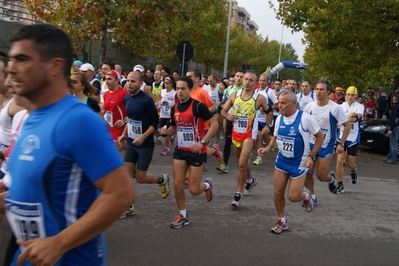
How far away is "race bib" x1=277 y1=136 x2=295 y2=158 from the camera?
601 cm

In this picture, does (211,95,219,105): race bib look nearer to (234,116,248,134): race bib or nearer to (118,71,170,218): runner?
(234,116,248,134): race bib

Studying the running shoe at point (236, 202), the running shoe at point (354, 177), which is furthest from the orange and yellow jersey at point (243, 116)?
the running shoe at point (354, 177)

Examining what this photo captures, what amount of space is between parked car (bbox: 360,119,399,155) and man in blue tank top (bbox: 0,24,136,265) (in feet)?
45.3

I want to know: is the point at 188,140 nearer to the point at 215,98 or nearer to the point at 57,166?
the point at 57,166

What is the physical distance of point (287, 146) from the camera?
239 inches

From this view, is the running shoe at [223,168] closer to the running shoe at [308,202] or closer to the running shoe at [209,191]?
the running shoe at [209,191]

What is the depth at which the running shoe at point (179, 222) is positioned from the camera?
19.6ft

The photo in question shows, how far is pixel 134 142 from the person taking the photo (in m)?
6.33

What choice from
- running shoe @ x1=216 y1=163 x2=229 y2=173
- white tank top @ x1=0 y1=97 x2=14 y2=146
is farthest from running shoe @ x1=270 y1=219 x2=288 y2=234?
running shoe @ x1=216 y1=163 x2=229 y2=173

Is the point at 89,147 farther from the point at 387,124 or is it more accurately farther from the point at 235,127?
the point at 387,124

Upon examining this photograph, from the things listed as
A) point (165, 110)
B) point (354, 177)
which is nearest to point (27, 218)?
point (354, 177)

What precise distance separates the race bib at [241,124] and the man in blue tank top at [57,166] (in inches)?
229

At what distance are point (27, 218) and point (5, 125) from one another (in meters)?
2.84

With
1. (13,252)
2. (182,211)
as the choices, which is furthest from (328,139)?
(13,252)
